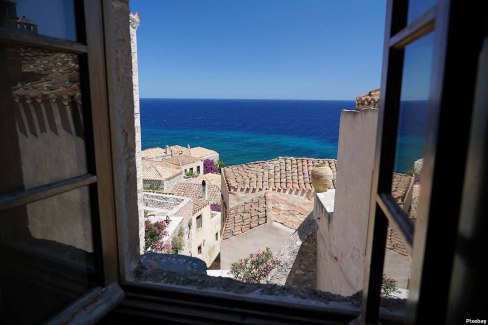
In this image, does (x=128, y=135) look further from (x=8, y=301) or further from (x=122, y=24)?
(x=8, y=301)

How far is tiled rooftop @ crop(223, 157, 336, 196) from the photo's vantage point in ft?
36.6

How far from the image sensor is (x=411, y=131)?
1.00 meters

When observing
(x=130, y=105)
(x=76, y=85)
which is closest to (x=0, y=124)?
(x=76, y=85)

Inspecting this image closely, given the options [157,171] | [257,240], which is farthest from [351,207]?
[157,171]

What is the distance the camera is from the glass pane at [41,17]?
1.09 metres

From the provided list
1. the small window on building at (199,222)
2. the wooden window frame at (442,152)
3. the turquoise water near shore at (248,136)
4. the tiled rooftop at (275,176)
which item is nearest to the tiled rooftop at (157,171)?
the small window on building at (199,222)

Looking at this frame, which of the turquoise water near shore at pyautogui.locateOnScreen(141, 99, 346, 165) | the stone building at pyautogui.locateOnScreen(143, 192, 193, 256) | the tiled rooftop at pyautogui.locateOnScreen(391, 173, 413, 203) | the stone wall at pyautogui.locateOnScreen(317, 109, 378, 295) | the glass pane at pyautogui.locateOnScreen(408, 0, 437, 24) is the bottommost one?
the turquoise water near shore at pyautogui.locateOnScreen(141, 99, 346, 165)

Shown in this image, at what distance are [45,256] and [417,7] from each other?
165 cm

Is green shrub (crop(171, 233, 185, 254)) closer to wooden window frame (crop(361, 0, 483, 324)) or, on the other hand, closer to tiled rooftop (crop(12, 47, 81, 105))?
tiled rooftop (crop(12, 47, 81, 105))

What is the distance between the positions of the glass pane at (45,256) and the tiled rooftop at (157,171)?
1964 cm

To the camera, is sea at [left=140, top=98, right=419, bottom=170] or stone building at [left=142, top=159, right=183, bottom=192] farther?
sea at [left=140, top=98, right=419, bottom=170]

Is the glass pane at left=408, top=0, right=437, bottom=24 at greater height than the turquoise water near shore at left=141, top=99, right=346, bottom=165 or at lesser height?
greater

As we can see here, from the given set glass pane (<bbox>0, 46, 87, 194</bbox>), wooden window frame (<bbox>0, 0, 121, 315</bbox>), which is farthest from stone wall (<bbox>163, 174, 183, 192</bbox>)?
glass pane (<bbox>0, 46, 87, 194</bbox>)

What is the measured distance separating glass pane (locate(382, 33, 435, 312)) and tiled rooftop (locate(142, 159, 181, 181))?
20.4 m
